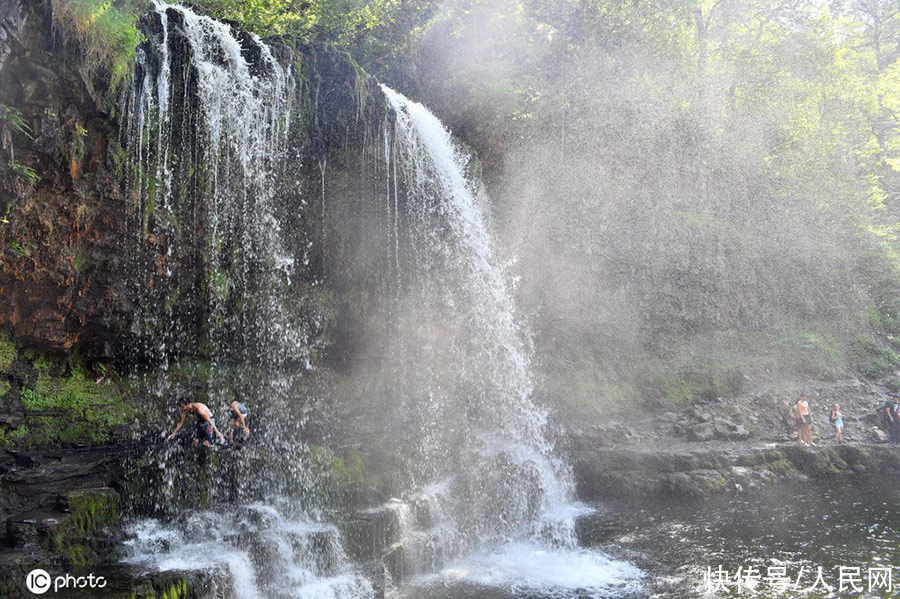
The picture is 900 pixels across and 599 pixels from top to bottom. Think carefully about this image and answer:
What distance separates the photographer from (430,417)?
1282 cm

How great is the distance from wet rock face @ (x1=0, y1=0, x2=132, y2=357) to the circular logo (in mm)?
5289

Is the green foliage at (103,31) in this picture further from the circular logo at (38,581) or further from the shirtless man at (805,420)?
the shirtless man at (805,420)

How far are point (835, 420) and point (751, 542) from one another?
767 cm

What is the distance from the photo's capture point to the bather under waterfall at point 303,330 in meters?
7.64

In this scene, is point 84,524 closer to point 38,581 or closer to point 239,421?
point 38,581

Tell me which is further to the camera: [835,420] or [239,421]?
[835,420]

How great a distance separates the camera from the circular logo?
→ 5590mm

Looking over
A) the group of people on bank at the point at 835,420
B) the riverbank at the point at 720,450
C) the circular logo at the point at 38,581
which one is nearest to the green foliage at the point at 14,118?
the circular logo at the point at 38,581

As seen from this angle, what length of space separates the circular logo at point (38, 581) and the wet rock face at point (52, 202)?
5289 millimetres

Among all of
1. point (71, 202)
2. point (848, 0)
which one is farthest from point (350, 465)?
point (848, 0)

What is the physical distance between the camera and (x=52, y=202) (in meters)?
9.52

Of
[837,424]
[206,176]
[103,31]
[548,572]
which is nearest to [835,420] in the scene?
[837,424]

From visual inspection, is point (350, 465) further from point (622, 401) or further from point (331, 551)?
point (622, 401)

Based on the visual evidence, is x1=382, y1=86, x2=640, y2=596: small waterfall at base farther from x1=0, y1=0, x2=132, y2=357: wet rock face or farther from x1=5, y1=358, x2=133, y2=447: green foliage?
x1=0, y1=0, x2=132, y2=357: wet rock face
